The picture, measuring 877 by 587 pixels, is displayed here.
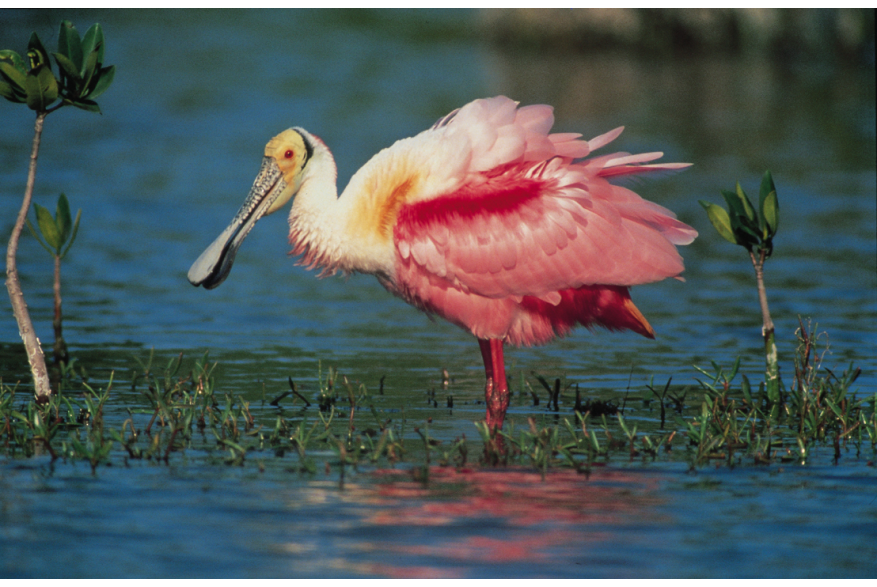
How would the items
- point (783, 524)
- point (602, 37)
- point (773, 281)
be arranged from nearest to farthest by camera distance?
point (783, 524)
point (773, 281)
point (602, 37)

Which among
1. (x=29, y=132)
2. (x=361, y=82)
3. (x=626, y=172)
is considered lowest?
(x=626, y=172)

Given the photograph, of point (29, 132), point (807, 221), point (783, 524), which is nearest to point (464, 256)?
point (783, 524)

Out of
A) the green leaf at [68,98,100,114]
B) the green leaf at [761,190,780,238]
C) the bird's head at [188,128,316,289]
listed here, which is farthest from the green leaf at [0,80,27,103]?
the green leaf at [761,190,780,238]

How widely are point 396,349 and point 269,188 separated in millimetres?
1868

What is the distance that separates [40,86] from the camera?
6863mm

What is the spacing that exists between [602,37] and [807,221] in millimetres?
32652

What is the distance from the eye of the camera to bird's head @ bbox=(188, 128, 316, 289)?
7.97 meters

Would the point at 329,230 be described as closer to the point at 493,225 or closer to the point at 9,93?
the point at 493,225

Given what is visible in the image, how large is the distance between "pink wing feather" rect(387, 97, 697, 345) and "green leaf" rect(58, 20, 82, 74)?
6.18 ft

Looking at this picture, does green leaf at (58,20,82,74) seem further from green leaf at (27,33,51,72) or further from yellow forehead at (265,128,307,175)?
yellow forehead at (265,128,307,175)

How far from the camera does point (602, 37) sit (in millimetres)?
46344

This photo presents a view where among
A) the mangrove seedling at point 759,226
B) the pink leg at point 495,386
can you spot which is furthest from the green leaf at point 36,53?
the mangrove seedling at point 759,226

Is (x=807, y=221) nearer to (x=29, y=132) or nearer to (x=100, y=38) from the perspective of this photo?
(x=100, y=38)

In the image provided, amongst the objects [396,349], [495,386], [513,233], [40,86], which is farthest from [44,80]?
[396,349]
